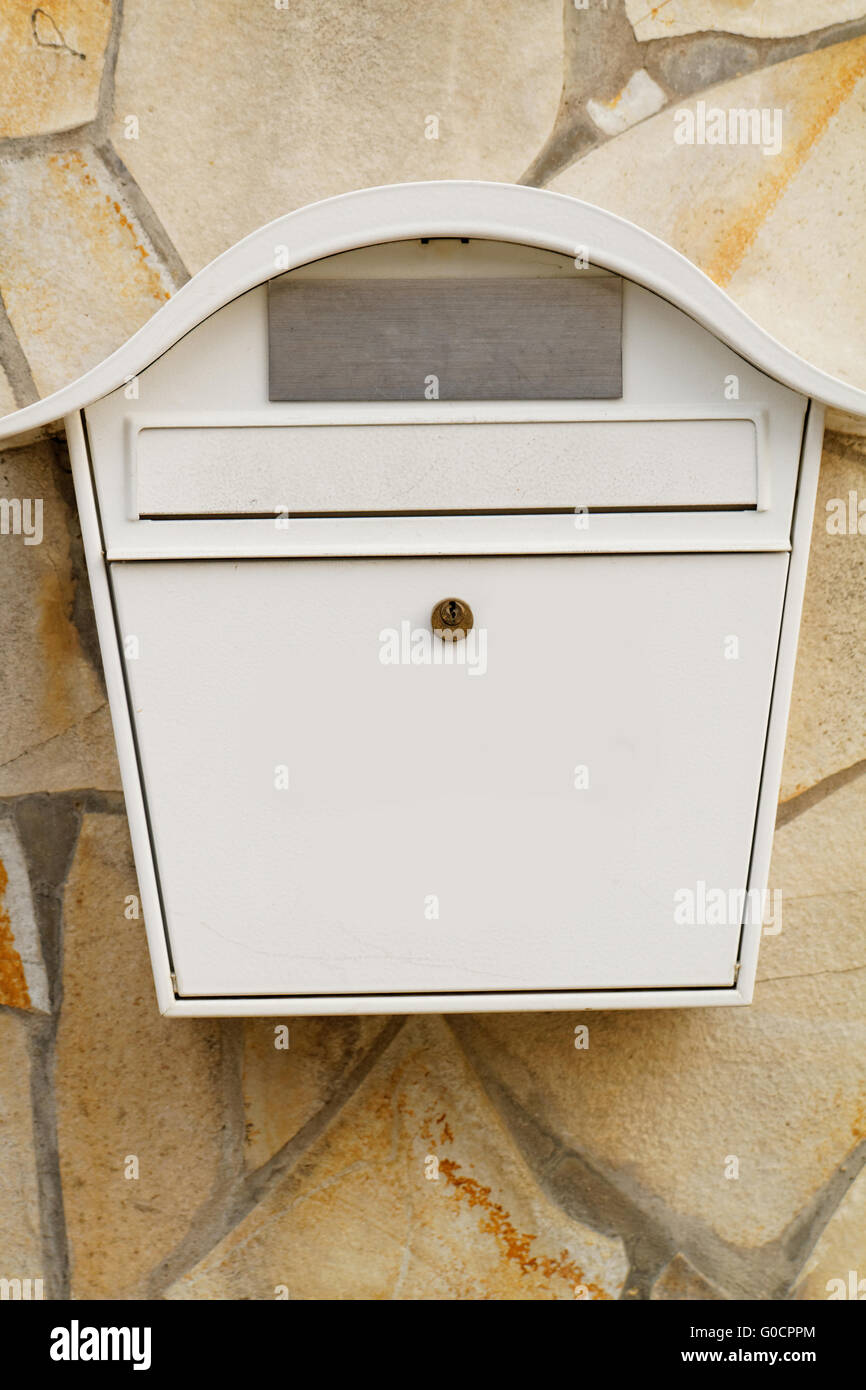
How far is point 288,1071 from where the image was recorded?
95 cm

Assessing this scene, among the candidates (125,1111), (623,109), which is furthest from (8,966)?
(623,109)

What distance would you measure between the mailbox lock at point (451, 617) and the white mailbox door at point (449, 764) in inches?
0.4

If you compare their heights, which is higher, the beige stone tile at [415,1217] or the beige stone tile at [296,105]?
the beige stone tile at [296,105]

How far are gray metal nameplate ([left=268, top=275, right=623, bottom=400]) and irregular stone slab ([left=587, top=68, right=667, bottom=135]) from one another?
0.30 meters

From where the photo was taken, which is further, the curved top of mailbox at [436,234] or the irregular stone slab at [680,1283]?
the irregular stone slab at [680,1283]

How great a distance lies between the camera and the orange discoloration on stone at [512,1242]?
0.95 m

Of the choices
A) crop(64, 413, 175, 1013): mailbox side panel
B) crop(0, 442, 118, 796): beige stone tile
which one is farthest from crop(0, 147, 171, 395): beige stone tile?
crop(64, 413, 175, 1013): mailbox side panel

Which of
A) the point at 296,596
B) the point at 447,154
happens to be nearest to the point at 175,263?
the point at 447,154

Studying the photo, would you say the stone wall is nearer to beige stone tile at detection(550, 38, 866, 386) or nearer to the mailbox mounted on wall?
beige stone tile at detection(550, 38, 866, 386)

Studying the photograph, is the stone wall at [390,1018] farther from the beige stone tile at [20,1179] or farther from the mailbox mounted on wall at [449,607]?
the mailbox mounted on wall at [449,607]

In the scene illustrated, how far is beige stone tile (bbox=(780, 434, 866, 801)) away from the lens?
0.94 meters

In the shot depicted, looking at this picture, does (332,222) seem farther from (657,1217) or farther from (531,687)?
(657,1217)

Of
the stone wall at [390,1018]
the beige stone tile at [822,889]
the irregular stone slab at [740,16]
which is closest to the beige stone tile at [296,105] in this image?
the stone wall at [390,1018]

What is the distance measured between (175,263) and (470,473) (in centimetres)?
39
